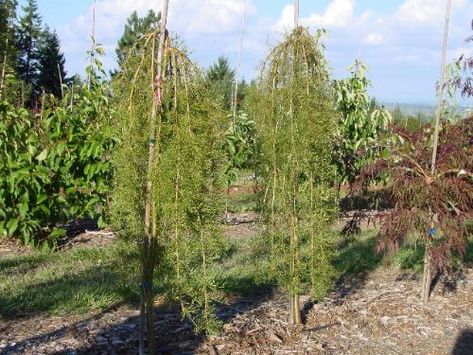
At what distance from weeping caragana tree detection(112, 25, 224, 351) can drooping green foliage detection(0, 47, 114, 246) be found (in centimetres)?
354

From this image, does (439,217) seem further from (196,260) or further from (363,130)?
(363,130)

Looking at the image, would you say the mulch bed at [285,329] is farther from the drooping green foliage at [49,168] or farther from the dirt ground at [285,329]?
the drooping green foliage at [49,168]

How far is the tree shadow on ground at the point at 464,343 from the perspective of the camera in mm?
4383

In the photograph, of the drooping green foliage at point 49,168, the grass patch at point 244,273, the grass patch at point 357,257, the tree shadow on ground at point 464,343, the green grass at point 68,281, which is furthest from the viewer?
the drooping green foliage at point 49,168

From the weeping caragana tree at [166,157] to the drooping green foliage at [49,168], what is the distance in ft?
11.6

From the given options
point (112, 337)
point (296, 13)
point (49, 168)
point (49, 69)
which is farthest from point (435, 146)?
point (49, 69)

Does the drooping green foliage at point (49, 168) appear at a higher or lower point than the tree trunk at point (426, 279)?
higher

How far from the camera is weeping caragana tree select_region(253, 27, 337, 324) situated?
4012 mm

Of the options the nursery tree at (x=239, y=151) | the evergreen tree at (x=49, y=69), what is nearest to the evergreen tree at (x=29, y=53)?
the evergreen tree at (x=49, y=69)

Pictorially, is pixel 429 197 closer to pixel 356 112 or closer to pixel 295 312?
pixel 295 312

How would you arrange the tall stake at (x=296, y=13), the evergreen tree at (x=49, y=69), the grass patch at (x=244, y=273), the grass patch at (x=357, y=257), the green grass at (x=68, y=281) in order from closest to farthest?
1. the green grass at (x=68, y=281)
2. the tall stake at (x=296, y=13)
3. the grass patch at (x=244, y=273)
4. the grass patch at (x=357, y=257)
5. the evergreen tree at (x=49, y=69)

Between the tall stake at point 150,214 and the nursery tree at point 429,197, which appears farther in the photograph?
the nursery tree at point 429,197

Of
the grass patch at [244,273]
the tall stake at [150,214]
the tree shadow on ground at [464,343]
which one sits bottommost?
the tree shadow on ground at [464,343]

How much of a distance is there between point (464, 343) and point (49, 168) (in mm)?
5089
